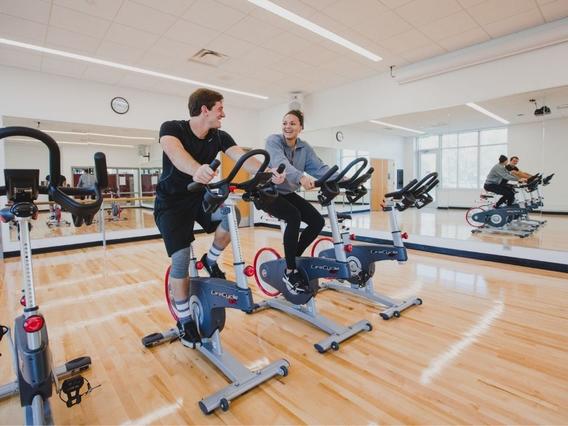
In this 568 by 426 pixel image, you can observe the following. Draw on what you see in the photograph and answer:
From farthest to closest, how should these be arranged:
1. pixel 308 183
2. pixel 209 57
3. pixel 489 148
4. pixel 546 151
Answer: pixel 489 148
pixel 209 57
pixel 546 151
pixel 308 183

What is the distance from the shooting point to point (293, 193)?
2691 millimetres

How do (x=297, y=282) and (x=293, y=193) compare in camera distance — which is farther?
(x=293, y=193)

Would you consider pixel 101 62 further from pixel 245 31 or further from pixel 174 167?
pixel 174 167

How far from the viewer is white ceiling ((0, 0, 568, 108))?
3.54 m

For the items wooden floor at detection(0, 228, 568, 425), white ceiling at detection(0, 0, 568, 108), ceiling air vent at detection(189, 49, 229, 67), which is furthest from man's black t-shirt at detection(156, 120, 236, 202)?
ceiling air vent at detection(189, 49, 229, 67)

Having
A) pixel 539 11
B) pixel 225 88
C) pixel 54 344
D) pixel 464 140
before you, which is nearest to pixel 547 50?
pixel 539 11

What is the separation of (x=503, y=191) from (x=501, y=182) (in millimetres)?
173

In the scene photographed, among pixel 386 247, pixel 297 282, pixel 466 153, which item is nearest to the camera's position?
pixel 297 282

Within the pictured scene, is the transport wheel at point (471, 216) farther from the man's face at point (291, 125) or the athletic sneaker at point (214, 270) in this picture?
the athletic sneaker at point (214, 270)

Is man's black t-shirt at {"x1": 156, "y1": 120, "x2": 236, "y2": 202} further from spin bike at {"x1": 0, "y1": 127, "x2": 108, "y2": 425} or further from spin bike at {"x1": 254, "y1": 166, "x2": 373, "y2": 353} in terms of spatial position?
spin bike at {"x1": 254, "y1": 166, "x2": 373, "y2": 353}

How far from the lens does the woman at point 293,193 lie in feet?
7.87

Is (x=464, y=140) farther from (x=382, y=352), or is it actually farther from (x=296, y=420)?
(x=296, y=420)

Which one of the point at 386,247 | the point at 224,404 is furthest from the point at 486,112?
the point at 224,404

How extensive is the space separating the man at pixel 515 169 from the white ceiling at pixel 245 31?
1840 mm
